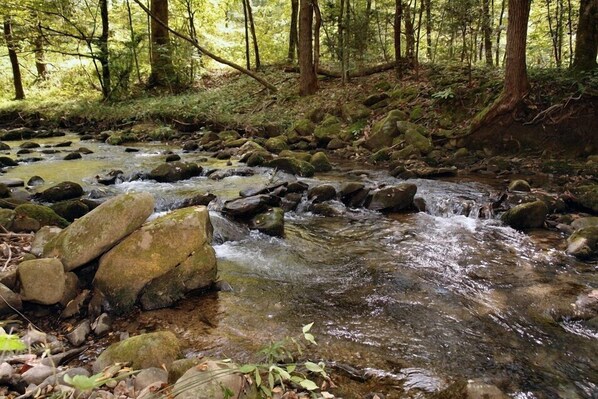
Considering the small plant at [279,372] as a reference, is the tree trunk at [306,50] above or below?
above

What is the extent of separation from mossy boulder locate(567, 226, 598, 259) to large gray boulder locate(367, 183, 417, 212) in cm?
257

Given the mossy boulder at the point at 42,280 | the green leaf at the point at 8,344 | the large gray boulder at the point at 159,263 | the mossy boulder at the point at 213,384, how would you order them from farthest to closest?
the large gray boulder at the point at 159,263 → the mossy boulder at the point at 42,280 → the mossy boulder at the point at 213,384 → the green leaf at the point at 8,344

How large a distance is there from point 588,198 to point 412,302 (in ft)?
14.7

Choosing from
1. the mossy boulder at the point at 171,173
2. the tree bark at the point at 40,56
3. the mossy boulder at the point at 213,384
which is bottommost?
the mossy boulder at the point at 213,384

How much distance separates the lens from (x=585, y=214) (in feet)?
21.6

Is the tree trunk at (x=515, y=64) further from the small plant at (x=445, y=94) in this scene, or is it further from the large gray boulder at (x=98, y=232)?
the large gray boulder at (x=98, y=232)

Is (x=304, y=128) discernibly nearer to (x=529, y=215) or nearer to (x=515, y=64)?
(x=515, y=64)

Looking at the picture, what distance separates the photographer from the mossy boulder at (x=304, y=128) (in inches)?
525

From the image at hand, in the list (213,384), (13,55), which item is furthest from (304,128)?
(13,55)

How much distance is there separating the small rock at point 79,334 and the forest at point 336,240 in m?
0.01

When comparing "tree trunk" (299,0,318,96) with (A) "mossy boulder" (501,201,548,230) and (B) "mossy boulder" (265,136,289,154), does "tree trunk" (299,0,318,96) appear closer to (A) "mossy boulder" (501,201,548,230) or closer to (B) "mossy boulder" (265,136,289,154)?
(B) "mossy boulder" (265,136,289,154)

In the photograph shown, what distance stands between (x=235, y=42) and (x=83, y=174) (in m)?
19.0

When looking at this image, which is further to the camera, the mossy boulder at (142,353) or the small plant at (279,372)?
the mossy boulder at (142,353)

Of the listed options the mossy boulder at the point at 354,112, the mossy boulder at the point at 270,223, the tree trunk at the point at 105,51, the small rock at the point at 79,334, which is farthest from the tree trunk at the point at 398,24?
the tree trunk at the point at 105,51
